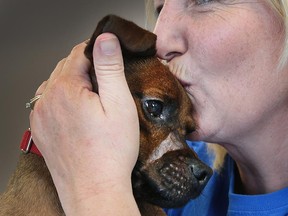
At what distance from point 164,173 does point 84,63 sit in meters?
0.35

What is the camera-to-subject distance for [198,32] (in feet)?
3.91

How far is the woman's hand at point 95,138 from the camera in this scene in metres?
0.99

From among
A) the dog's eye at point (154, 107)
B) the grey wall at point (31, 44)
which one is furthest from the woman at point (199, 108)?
the grey wall at point (31, 44)

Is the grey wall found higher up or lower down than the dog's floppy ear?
lower down

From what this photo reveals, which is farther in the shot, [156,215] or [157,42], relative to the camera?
[156,215]

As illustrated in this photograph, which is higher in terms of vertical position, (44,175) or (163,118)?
(163,118)

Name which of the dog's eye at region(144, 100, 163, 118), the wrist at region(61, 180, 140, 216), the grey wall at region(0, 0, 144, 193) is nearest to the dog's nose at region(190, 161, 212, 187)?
the dog's eye at region(144, 100, 163, 118)

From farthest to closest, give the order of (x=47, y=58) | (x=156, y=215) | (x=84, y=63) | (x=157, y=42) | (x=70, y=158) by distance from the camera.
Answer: (x=47, y=58)
(x=156, y=215)
(x=157, y=42)
(x=84, y=63)
(x=70, y=158)

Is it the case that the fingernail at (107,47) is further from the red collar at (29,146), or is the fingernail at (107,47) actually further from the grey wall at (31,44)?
the grey wall at (31,44)

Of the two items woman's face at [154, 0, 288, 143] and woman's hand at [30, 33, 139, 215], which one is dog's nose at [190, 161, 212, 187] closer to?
woman's face at [154, 0, 288, 143]

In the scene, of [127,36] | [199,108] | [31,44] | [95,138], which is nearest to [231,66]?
[199,108]

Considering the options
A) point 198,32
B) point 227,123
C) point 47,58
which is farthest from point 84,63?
point 47,58

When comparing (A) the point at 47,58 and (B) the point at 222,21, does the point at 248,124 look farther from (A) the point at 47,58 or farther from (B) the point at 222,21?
(A) the point at 47,58

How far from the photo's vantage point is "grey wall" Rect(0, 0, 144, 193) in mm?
2422
